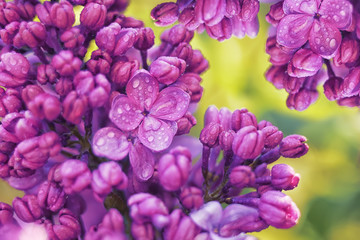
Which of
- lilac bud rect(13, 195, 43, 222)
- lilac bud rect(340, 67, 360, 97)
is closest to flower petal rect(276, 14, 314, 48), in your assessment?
lilac bud rect(340, 67, 360, 97)

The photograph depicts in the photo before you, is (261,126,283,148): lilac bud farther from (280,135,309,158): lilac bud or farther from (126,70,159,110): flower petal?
(126,70,159,110): flower petal

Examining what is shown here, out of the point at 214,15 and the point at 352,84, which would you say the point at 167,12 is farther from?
the point at 352,84

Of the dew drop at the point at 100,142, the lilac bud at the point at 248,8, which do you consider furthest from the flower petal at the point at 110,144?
the lilac bud at the point at 248,8

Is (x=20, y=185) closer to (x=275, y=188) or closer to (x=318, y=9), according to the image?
(x=275, y=188)

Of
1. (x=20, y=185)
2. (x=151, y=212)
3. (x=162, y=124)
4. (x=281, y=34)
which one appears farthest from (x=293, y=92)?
(x=20, y=185)

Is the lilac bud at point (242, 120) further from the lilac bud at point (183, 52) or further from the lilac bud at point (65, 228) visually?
the lilac bud at point (65, 228)

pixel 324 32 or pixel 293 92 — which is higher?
pixel 324 32

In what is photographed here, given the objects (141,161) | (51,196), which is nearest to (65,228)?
(51,196)
